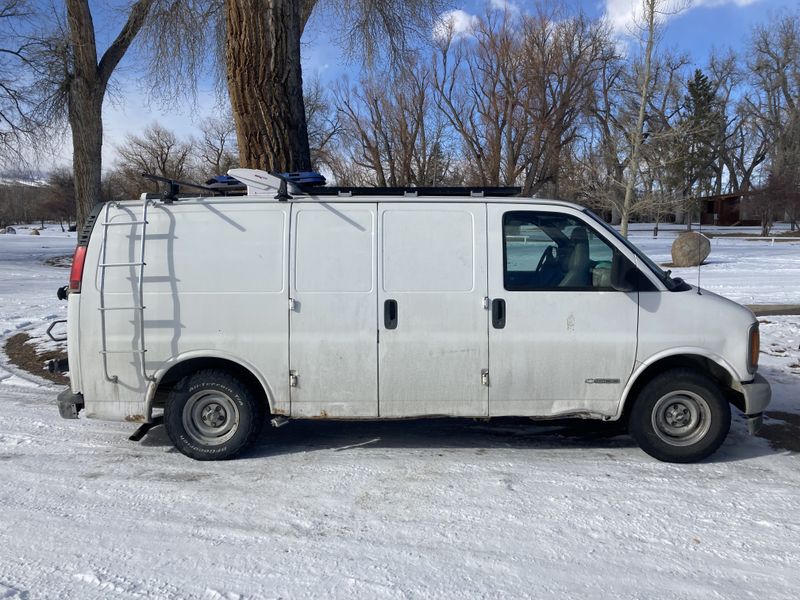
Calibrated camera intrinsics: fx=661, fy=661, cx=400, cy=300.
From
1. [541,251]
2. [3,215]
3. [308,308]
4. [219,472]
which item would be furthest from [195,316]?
[3,215]

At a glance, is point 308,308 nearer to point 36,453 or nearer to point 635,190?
point 36,453

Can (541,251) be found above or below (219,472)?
above

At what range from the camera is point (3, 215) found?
10994cm

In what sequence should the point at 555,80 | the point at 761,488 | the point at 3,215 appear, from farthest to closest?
the point at 3,215 → the point at 555,80 → the point at 761,488


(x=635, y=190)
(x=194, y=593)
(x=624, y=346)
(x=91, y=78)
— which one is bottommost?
(x=194, y=593)

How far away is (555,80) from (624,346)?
1239 inches

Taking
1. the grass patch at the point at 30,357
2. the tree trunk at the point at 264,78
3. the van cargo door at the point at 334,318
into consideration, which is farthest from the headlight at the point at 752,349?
the grass patch at the point at 30,357

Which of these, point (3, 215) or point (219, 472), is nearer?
point (219, 472)

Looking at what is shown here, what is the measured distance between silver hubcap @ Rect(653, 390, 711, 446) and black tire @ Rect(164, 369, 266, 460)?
123 inches

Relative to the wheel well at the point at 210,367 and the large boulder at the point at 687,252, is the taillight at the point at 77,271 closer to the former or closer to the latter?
the wheel well at the point at 210,367

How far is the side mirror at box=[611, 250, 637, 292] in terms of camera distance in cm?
500

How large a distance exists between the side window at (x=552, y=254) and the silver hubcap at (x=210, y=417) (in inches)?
94.0

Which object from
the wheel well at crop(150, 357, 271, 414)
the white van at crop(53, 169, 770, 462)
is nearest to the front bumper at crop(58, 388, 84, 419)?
the white van at crop(53, 169, 770, 462)

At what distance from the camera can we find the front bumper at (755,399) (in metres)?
5.02
